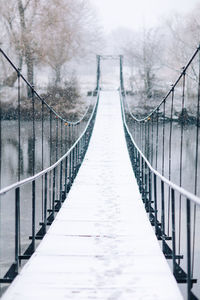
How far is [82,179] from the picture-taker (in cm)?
817

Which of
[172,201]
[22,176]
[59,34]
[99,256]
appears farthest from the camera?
[59,34]

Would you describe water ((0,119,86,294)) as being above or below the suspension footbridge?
below

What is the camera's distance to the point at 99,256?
12.9 ft

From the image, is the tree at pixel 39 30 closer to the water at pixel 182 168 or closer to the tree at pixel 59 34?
the tree at pixel 59 34

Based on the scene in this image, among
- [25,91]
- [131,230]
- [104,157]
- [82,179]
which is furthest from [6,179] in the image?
[131,230]

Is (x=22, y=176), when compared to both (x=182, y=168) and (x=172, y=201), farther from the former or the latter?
(x=172, y=201)

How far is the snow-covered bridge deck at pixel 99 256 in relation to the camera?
316 centimetres

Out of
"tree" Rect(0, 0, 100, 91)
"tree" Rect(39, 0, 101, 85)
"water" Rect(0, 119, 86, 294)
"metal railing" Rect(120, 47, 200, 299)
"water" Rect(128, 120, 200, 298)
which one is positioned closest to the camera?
"metal railing" Rect(120, 47, 200, 299)

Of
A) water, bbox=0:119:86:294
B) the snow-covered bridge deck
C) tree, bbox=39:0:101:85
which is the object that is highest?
tree, bbox=39:0:101:85

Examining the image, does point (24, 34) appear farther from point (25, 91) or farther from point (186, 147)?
point (186, 147)

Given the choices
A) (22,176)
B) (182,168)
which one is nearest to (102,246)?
(22,176)

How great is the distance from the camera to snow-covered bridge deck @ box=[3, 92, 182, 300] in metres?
3.16

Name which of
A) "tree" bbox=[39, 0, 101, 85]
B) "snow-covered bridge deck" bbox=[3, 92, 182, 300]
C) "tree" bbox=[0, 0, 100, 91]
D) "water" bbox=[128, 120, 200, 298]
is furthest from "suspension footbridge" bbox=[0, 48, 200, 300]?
"tree" bbox=[39, 0, 101, 85]

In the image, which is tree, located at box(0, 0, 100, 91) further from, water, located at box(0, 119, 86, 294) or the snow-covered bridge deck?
the snow-covered bridge deck
